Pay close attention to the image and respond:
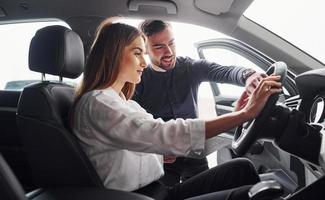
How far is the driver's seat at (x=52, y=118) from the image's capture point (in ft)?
4.86

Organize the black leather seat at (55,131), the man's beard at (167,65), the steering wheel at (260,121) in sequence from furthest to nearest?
1. the man's beard at (167,65)
2. the black leather seat at (55,131)
3. the steering wheel at (260,121)

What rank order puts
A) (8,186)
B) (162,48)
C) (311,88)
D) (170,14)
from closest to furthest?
(8,186) → (311,88) → (162,48) → (170,14)

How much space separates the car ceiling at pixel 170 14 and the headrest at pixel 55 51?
0.77 meters

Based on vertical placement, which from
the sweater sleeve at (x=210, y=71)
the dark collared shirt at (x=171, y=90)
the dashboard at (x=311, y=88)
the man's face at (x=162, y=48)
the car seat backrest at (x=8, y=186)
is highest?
the dashboard at (x=311, y=88)

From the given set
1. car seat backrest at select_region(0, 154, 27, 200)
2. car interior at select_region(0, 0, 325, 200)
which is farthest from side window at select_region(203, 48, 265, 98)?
car seat backrest at select_region(0, 154, 27, 200)

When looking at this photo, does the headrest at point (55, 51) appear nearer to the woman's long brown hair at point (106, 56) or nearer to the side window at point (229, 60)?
the woman's long brown hair at point (106, 56)

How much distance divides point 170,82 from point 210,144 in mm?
401

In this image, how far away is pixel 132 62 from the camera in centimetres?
152

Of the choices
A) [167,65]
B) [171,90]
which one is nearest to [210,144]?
[171,90]

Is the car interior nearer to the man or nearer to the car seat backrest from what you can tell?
the car seat backrest

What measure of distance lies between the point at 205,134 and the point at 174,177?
38.4 inches

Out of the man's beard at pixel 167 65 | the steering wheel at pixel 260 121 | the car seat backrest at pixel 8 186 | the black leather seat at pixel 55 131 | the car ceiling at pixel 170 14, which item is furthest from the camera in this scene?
the man's beard at pixel 167 65

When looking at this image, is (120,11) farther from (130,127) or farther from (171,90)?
(130,127)

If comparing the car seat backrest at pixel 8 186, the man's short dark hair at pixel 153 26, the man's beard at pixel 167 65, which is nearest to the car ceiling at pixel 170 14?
the man's short dark hair at pixel 153 26
